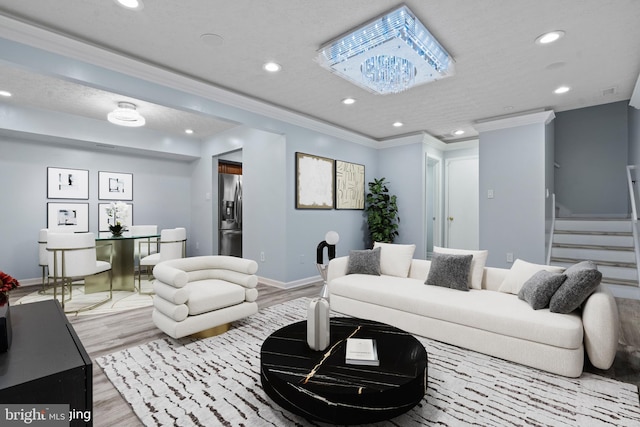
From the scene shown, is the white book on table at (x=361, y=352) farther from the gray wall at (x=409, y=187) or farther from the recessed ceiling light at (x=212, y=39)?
the gray wall at (x=409, y=187)

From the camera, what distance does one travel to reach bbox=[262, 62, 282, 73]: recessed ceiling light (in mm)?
3092

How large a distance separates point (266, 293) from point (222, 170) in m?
3.14

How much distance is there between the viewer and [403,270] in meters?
3.60

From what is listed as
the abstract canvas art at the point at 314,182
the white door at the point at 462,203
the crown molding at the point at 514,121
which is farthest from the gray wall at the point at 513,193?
the abstract canvas art at the point at 314,182

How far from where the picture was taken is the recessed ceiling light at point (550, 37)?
2539 mm

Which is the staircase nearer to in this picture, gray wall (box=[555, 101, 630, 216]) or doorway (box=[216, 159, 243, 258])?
gray wall (box=[555, 101, 630, 216])

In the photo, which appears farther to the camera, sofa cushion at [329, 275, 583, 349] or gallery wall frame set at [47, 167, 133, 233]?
gallery wall frame set at [47, 167, 133, 233]

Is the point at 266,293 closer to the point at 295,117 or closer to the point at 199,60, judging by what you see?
the point at 295,117

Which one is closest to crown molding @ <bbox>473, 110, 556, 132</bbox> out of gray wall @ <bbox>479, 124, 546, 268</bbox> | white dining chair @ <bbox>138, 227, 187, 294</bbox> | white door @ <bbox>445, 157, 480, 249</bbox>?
gray wall @ <bbox>479, 124, 546, 268</bbox>

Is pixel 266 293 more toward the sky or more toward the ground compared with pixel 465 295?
more toward the ground

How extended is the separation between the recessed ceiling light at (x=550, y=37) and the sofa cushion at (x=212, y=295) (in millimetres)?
3510

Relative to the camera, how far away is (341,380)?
157 cm

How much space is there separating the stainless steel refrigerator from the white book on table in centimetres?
422

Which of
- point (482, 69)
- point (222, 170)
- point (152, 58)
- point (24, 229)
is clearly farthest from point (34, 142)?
point (482, 69)
